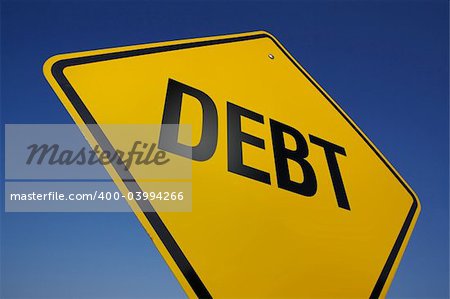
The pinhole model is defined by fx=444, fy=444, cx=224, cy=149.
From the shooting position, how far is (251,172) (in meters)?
1.06

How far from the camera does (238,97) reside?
1.16m

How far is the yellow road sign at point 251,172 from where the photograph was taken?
0.97 m

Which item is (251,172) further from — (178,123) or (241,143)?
(178,123)

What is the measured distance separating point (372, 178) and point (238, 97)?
0.46 metres

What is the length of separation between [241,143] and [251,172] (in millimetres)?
76

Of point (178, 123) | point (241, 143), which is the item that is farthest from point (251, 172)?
point (178, 123)

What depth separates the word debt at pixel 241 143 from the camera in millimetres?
1011

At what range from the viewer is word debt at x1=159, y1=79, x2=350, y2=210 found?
1.01 m

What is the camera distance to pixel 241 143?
1.08 meters

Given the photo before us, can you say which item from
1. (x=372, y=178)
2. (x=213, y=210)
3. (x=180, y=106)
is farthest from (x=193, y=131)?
(x=372, y=178)

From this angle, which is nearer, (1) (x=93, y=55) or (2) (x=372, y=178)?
(1) (x=93, y=55)

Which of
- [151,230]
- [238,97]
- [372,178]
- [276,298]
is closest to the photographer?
[151,230]

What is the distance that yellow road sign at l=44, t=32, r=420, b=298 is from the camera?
97cm

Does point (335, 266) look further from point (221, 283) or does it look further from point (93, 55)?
point (93, 55)
